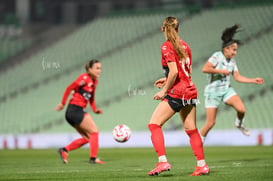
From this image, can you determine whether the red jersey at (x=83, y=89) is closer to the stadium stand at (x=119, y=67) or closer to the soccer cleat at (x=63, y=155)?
the soccer cleat at (x=63, y=155)

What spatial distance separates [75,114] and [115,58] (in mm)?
18089

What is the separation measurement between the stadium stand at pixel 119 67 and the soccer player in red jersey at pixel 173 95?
15.3 meters

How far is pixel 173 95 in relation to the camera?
322 inches

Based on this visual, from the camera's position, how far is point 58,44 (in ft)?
108

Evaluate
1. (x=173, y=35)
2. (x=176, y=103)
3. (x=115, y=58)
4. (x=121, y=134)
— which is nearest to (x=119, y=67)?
(x=115, y=58)

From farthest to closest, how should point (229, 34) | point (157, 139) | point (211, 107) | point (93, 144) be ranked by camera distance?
point (93, 144), point (211, 107), point (229, 34), point (157, 139)

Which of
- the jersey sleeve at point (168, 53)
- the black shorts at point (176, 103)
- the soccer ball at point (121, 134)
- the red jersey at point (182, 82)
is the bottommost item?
the soccer ball at point (121, 134)

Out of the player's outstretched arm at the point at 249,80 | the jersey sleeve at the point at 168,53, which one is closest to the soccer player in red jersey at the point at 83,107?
the player's outstretched arm at the point at 249,80

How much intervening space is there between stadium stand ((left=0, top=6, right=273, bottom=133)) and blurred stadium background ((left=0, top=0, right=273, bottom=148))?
0.05 m

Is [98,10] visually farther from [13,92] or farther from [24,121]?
[24,121]

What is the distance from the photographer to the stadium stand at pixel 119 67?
26.4 metres

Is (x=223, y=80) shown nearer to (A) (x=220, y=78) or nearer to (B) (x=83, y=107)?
(A) (x=220, y=78)

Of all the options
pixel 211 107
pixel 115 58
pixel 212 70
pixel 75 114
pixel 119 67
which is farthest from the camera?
pixel 115 58

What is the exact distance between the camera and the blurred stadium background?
23.7 m
